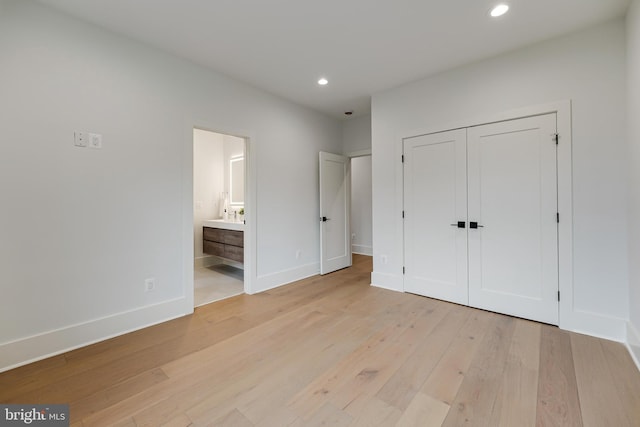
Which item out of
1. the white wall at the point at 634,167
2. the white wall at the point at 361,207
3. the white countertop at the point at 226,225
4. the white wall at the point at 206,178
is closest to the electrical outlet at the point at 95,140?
the white countertop at the point at 226,225

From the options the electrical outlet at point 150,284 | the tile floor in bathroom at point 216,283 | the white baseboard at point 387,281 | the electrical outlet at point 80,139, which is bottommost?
the tile floor in bathroom at point 216,283

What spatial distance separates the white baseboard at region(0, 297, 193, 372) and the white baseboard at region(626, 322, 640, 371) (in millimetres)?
3834

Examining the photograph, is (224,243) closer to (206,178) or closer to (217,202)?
(217,202)

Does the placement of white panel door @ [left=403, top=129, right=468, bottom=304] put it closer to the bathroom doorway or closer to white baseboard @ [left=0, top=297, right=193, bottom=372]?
the bathroom doorway

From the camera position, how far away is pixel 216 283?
4020mm

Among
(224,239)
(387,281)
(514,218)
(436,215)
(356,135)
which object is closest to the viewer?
(514,218)

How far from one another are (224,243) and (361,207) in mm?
3272

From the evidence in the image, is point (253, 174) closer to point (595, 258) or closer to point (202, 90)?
point (202, 90)

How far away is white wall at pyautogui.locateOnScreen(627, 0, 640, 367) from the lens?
1965 mm

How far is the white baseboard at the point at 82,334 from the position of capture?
1972 millimetres

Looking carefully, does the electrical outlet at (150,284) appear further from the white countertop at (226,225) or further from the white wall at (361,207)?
→ the white wall at (361,207)

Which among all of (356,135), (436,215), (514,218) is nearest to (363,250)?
(356,135)

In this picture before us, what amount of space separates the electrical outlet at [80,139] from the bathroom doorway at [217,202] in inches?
87.6

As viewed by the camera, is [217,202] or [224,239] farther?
[217,202]
